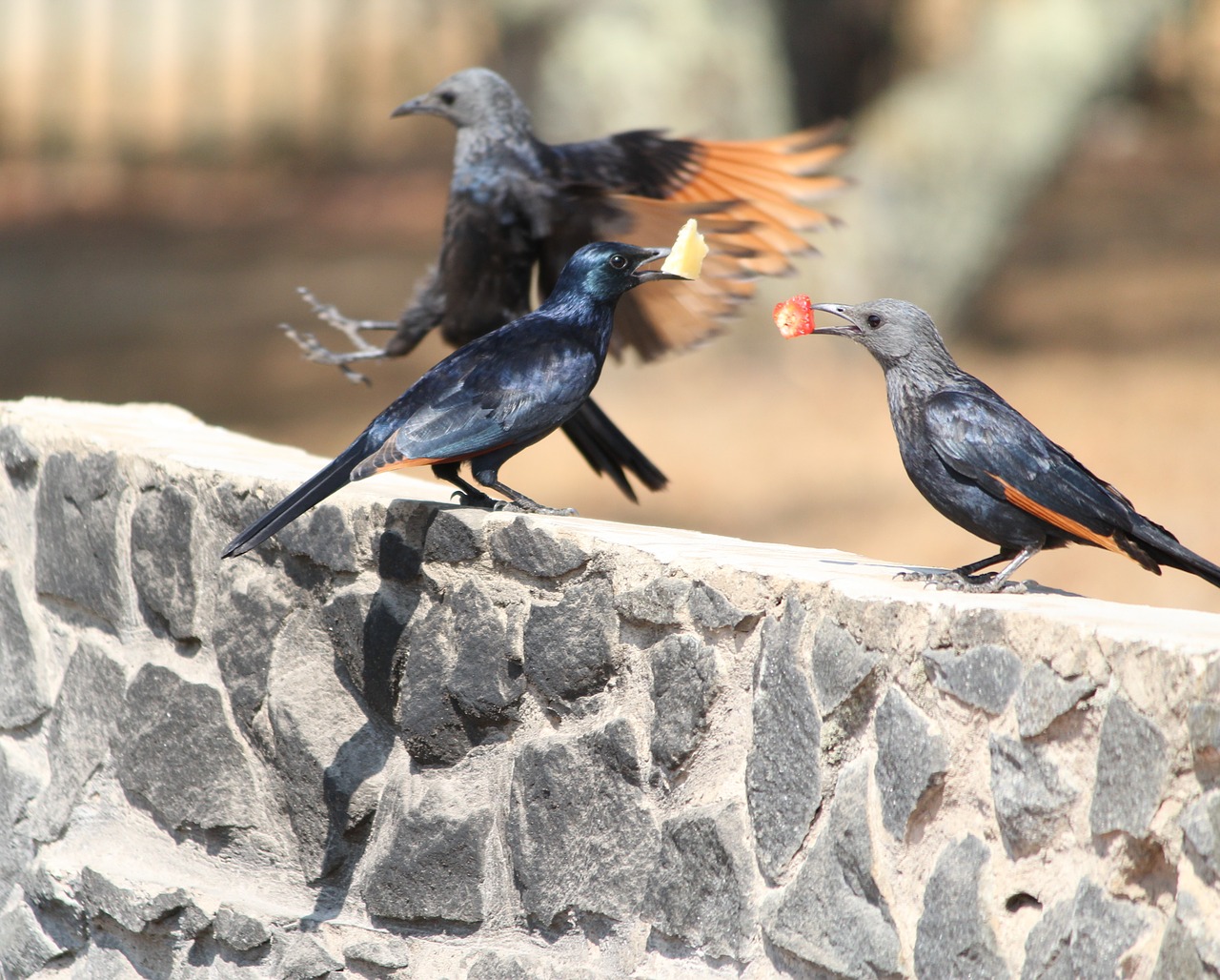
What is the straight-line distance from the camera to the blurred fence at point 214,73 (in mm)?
17344

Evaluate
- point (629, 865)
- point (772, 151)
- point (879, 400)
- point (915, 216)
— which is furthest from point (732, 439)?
point (629, 865)

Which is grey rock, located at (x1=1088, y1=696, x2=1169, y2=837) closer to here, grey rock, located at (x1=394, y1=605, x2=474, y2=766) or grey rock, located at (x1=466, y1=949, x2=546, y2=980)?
grey rock, located at (x1=466, y1=949, x2=546, y2=980)

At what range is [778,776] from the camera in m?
2.54

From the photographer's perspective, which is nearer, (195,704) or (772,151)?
(195,704)

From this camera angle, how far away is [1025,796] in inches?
86.3

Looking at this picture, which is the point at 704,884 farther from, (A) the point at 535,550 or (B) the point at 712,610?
(A) the point at 535,550

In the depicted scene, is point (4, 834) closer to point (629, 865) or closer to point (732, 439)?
point (629, 865)

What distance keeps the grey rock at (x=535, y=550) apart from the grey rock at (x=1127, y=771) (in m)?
1.05

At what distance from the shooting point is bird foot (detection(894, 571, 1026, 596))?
98.3 inches

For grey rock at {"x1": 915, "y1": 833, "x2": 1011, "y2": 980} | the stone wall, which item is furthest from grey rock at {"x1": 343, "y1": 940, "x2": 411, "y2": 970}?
grey rock at {"x1": 915, "y1": 833, "x2": 1011, "y2": 980}

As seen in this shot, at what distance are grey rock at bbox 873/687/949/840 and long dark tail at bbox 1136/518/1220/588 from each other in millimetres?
510

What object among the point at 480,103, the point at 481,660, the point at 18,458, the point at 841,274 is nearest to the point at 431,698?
the point at 481,660

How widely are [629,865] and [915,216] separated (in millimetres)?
6638

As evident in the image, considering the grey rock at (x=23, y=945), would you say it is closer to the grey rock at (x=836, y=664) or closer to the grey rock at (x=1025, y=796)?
the grey rock at (x=836, y=664)
